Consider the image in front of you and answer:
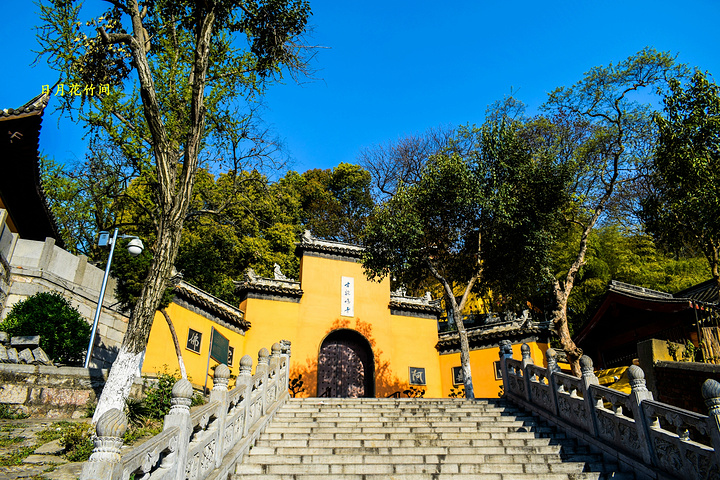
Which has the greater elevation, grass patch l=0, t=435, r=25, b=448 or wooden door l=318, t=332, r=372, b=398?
wooden door l=318, t=332, r=372, b=398

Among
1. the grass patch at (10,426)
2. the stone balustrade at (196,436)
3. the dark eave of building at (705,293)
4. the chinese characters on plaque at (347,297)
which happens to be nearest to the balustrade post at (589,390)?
the stone balustrade at (196,436)

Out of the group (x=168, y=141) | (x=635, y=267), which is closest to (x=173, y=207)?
(x=168, y=141)

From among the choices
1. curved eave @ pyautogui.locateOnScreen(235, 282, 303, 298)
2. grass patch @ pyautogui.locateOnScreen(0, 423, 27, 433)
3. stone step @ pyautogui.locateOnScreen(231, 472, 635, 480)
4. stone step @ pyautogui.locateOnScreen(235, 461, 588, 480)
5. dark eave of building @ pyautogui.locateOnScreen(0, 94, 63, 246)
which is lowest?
stone step @ pyautogui.locateOnScreen(231, 472, 635, 480)

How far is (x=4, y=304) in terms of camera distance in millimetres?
11250

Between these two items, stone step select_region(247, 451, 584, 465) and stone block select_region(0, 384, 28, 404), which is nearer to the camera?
stone step select_region(247, 451, 584, 465)

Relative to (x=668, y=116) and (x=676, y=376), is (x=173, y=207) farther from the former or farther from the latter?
(x=668, y=116)

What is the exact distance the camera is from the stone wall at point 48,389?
7.97 meters

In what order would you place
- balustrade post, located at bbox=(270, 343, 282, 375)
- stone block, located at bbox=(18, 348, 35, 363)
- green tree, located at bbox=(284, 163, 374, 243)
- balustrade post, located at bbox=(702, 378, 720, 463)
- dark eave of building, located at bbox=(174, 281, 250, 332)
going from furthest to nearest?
A: green tree, located at bbox=(284, 163, 374, 243) < dark eave of building, located at bbox=(174, 281, 250, 332) < balustrade post, located at bbox=(270, 343, 282, 375) < stone block, located at bbox=(18, 348, 35, 363) < balustrade post, located at bbox=(702, 378, 720, 463)

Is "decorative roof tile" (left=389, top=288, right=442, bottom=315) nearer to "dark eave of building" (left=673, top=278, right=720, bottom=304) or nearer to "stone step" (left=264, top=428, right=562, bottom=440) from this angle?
"dark eave of building" (left=673, top=278, right=720, bottom=304)

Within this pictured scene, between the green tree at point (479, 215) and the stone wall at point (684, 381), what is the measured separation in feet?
15.9

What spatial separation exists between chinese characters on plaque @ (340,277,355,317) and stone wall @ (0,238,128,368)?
8283mm

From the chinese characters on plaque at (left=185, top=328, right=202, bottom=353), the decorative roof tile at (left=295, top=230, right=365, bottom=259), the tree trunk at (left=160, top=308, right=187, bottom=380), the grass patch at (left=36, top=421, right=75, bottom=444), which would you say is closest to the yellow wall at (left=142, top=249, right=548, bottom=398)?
the decorative roof tile at (left=295, top=230, right=365, bottom=259)

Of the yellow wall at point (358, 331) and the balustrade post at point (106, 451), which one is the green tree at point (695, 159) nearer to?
the yellow wall at point (358, 331)

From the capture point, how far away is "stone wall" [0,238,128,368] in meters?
11.9
